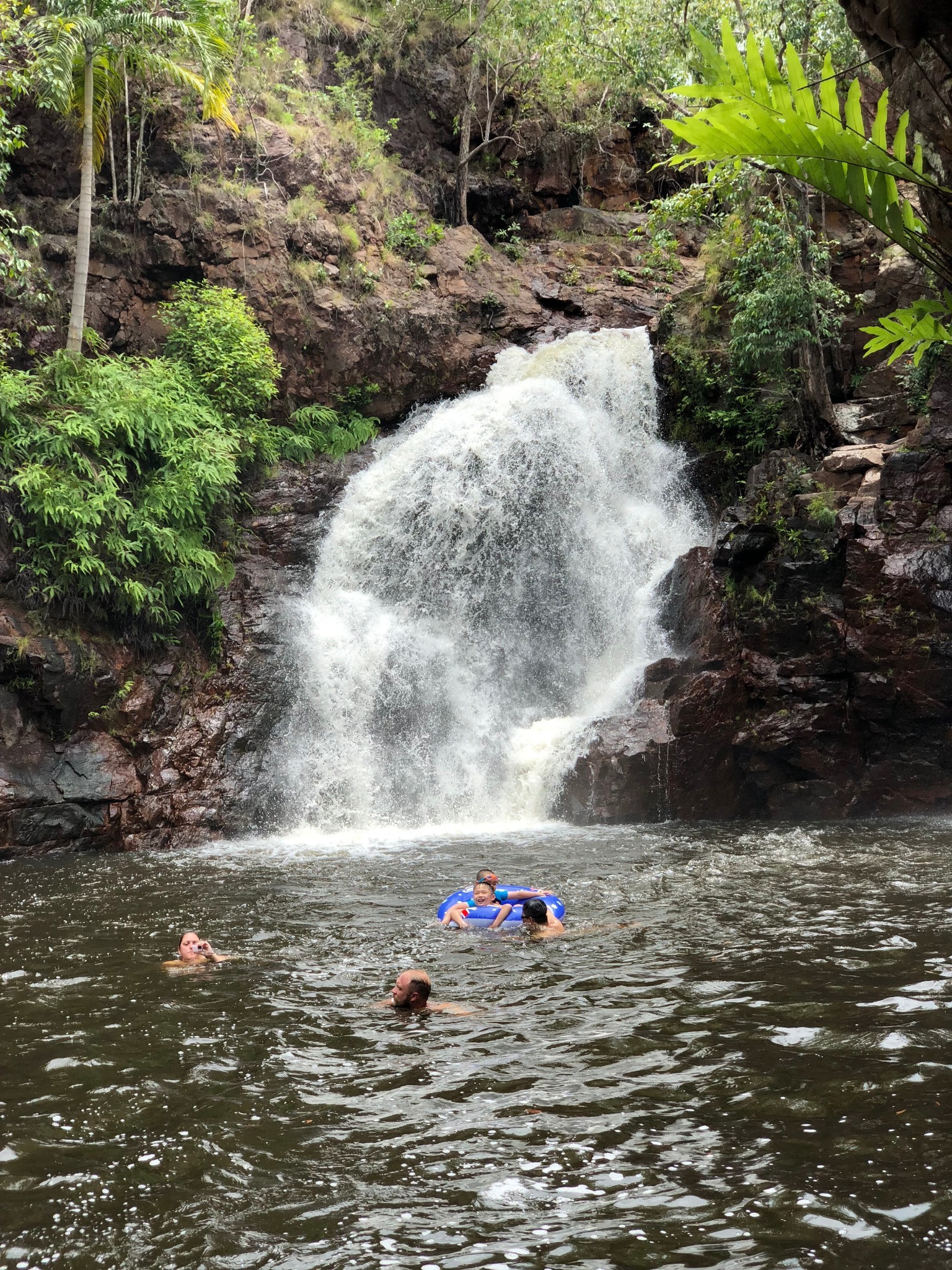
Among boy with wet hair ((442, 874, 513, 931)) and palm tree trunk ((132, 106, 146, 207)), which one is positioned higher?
palm tree trunk ((132, 106, 146, 207))

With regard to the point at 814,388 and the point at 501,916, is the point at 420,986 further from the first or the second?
the point at 814,388

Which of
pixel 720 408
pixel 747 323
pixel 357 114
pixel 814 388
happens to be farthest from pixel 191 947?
pixel 357 114

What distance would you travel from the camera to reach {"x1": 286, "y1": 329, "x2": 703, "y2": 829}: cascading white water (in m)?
15.8

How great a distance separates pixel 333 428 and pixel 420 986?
16.0m

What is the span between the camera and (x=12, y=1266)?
3723mm

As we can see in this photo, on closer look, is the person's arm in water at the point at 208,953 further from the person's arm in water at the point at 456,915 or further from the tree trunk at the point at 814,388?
the tree trunk at the point at 814,388

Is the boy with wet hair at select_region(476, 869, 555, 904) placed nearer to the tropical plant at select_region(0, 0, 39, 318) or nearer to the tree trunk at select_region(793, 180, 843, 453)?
the tropical plant at select_region(0, 0, 39, 318)

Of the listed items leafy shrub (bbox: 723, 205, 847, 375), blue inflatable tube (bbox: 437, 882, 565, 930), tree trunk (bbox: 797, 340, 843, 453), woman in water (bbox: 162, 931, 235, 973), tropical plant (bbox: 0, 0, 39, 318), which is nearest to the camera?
woman in water (bbox: 162, 931, 235, 973)

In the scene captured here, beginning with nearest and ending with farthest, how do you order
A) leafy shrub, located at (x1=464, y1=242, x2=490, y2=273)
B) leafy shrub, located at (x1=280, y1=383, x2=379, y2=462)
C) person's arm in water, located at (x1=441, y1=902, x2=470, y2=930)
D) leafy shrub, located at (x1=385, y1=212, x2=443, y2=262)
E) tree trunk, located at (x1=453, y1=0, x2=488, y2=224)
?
1. person's arm in water, located at (x1=441, y1=902, x2=470, y2=930)
2. leafy shrub, located at (x1=280, y1=383, x2=379, y2=462)
3. leafy shrub, located at (x1=385, y1=212, x2=443, y2=262)
4. leafy shrub, located at (x1=464, y1=242, x2=490, y2=273)
5. tree trunk, located at (x1=453, y1=0, x2=488, y2=224)

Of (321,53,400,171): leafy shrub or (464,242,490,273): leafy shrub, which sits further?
(464,242,490,273): leafy shrub

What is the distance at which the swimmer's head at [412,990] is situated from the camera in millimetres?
6535

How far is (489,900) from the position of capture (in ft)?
29.5

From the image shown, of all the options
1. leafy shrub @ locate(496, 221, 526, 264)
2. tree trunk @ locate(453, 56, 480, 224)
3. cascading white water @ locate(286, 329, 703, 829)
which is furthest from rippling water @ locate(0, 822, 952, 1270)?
tree trunk @ locate(453, 56, 480, 224)

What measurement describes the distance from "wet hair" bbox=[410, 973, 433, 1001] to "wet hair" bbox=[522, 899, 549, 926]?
1.96m
